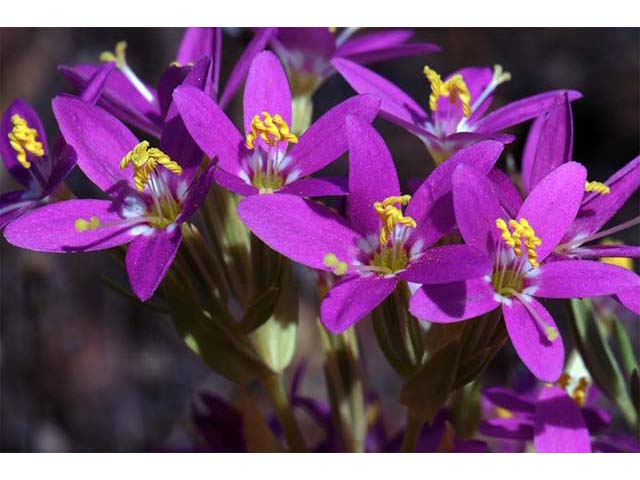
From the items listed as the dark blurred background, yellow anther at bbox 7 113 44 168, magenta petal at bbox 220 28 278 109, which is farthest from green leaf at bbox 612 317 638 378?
the dark blurred background

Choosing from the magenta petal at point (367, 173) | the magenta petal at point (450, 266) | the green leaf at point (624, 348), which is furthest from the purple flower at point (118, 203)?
the green leaf at point (624, 348)

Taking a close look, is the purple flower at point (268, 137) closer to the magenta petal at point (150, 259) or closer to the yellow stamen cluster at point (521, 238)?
the magenta petal at point (150, 259)

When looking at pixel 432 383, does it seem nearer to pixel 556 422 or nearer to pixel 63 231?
pixel 556 422

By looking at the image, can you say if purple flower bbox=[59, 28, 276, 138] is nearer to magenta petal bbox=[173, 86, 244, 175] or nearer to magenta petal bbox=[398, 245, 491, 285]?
magenta petal bbox=[173, 86, 244, 175]

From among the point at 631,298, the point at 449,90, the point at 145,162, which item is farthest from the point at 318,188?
the point at 631,298

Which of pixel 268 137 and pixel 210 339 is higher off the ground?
pixel 268 137

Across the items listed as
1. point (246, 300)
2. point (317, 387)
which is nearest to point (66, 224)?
point (246, 300)
